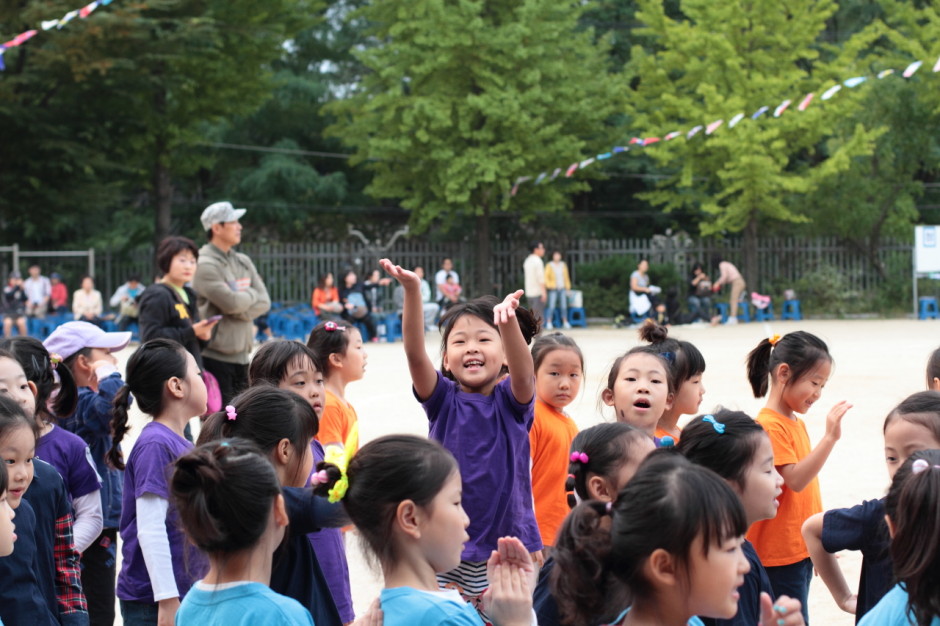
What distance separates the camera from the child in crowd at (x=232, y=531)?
2.59m

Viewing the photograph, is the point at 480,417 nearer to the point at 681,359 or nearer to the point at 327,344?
the point at 681,359

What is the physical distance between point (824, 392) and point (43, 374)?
366 inches

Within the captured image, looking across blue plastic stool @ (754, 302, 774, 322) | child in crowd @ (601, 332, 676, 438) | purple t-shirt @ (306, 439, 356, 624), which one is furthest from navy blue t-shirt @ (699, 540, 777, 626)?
blue plastic stool @ (754, 302, 774, 322)

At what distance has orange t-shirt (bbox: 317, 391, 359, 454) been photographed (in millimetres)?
4836

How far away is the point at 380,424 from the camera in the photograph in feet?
32.9

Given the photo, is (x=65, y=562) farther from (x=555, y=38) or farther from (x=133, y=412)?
(x=555, y=38)

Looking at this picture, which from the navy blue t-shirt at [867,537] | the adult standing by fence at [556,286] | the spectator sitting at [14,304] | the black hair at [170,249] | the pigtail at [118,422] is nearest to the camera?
the navy blue t-shirt at [867,537]

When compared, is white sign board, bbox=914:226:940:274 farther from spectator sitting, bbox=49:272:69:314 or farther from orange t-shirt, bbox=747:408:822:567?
orange t-shirt, bbox=747:408:822:567

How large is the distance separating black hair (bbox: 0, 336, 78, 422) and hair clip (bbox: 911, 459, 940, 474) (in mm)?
3087

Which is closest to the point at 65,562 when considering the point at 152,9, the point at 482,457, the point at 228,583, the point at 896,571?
the point at 228,583

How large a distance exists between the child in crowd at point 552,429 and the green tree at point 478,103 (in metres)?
21.8

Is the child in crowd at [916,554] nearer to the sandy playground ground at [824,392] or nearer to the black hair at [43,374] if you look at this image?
the sandy playground ground at [824,392]

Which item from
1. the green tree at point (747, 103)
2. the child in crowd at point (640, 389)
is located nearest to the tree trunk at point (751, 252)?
the green tree at point (747, 103)

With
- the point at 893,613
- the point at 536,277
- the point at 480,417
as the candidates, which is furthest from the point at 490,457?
the point at 536,277
